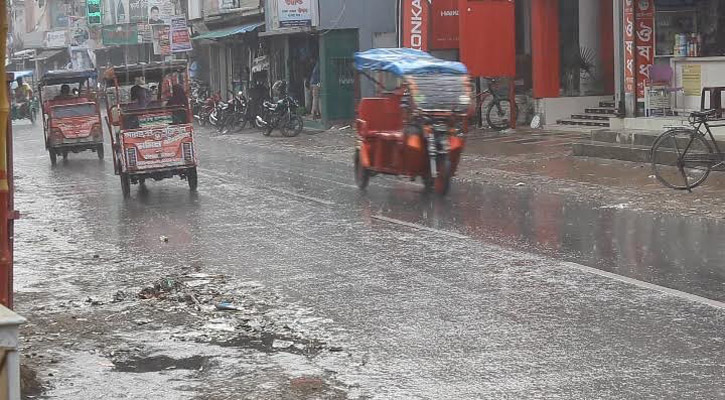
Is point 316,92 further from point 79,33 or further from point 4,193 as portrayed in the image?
point 79,33

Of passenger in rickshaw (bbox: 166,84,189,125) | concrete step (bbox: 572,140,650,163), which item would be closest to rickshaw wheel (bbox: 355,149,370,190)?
passenger in rickshaw (bbox: 166,84,189,125)

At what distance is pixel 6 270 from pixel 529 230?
7.17 m

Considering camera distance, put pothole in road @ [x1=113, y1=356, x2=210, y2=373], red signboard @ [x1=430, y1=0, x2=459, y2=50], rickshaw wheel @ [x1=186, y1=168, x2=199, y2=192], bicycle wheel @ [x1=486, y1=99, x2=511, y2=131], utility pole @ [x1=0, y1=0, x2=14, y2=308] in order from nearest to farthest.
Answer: utility pole @ [x1=0, y1=0, x2=14, y2=308] → pothole in road @ [x1=113, y1=356, x2=210, y2=373] → rickshaw wheel @ [x1=186, y1=168, x2=199, y2=192] → bicycle wheel @ [x1=486, y1=99, x2=511, y2=131] → red signboard @ [x1=430, y1=0, x2=459, y2=50]

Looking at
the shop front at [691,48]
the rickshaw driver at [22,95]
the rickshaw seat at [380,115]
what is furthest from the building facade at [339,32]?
the rickshaw driver at [22,95]

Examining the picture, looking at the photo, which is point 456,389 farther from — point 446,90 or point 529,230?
point 446,90

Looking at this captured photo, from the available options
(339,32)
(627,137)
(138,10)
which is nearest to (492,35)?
(627,137)

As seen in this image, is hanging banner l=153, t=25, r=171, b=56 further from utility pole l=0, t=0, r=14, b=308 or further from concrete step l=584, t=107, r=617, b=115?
utility pole l=0, t=0, r=14, b=308

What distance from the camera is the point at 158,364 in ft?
22.8

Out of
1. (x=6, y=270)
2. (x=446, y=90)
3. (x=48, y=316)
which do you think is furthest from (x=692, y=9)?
(x=6, y=270)

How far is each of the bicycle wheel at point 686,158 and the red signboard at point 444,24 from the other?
14580 millimetres

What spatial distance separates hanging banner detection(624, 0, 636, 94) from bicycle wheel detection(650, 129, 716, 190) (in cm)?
767

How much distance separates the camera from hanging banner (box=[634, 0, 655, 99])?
21.9 metres

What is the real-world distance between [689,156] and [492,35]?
11639mm

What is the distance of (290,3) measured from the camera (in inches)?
1282
